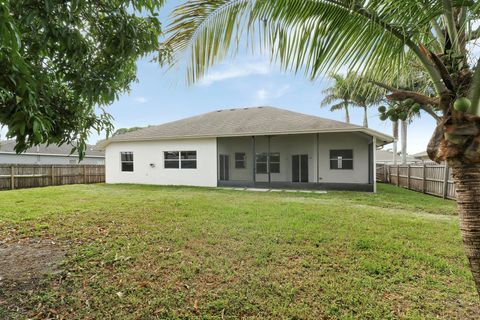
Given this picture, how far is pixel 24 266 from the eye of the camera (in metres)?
3.95

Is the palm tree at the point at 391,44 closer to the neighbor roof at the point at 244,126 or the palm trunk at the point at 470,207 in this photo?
the palm trunk at the point at 470,207

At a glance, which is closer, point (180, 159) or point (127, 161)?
point (180, 159)

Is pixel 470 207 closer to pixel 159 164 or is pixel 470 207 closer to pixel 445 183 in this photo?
pixel 445 183

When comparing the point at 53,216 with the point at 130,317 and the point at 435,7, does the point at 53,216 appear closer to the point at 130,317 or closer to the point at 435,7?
the point at 130,317

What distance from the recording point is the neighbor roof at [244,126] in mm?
13633

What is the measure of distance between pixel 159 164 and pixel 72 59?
14.3 m

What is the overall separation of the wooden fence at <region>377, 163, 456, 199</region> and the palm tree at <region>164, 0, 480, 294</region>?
8.83 metres

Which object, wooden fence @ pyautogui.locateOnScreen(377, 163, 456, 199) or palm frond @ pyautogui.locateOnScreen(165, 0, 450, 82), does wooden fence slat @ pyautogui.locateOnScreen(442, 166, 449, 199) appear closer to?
wooden fence @ pyautogui.locateOnScreen(377, 163, 456, 199)

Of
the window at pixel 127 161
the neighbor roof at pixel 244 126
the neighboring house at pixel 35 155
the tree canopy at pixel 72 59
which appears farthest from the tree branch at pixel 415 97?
the neighboring house at pixel 35 155

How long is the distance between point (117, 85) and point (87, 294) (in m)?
2.53

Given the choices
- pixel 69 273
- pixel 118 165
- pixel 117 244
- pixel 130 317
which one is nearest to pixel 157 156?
pixel 118 165

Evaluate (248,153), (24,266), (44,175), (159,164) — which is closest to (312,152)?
(248,153)

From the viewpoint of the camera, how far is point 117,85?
3.09 m

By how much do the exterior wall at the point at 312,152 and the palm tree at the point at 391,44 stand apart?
13.1 m
